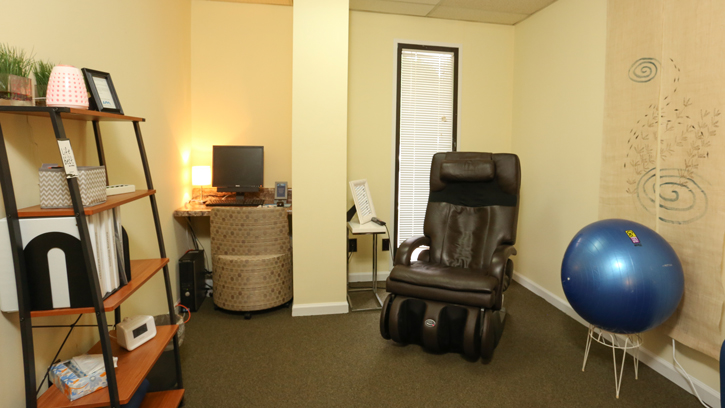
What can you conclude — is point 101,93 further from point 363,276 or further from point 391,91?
point 363,276

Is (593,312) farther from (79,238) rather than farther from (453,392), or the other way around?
(79,238)

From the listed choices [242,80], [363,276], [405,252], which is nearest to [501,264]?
[405,252]

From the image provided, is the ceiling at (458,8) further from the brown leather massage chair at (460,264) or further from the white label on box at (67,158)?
the white label on box at (67,158)

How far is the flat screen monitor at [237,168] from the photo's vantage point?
364 centimetres

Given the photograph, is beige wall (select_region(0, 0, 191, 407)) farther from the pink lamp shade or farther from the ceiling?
the ceiling

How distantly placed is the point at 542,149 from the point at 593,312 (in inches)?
78.5

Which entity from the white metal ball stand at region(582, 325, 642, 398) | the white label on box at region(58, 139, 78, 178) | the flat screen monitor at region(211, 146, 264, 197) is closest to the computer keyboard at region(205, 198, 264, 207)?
the flat screen monitor at region(211, 146, 264, 197)

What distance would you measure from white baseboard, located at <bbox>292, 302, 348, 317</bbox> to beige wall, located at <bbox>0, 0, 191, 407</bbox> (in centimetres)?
98

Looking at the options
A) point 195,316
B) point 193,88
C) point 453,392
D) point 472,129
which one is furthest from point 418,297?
point 193,88

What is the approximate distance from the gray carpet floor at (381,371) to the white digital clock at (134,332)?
44 cm

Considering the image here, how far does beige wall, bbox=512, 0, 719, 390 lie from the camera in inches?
118

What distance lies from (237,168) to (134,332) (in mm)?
1996

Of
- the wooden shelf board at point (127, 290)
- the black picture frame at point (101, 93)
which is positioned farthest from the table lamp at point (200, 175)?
the black picture frame at point (101, 93)

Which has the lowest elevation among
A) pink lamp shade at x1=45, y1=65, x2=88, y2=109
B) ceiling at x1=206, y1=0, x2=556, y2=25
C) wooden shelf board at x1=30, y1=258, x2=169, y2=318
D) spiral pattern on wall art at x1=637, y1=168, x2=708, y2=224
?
wooden shelf board at x1=30, y1=258, x2=169, y2=318
